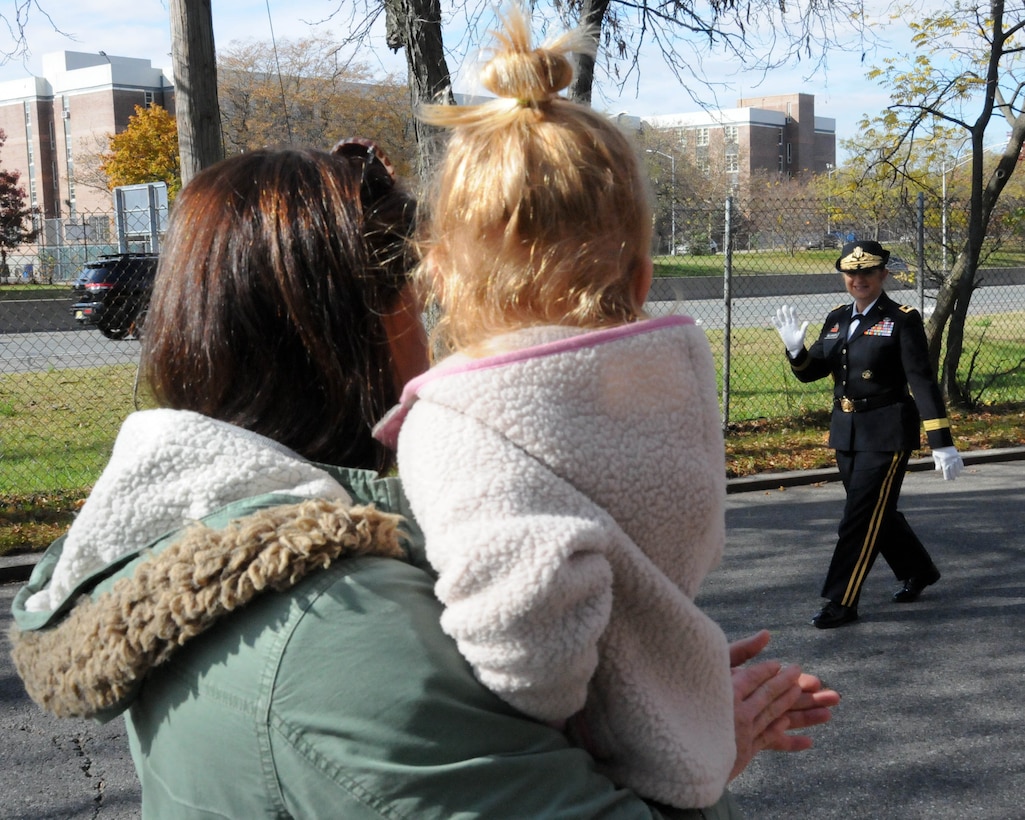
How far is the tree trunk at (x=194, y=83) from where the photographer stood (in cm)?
475

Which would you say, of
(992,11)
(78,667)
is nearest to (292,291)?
(78,667)

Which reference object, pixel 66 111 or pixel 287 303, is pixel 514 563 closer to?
pixel 287 303

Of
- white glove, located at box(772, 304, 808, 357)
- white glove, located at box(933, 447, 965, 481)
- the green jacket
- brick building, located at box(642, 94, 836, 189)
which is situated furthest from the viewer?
brick building, located at box(642, 94, 836, 189)

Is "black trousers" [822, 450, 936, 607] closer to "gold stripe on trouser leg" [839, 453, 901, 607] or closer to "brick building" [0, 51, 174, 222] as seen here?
"gold stripe on trouser leg" [839, 453, 901, 607]

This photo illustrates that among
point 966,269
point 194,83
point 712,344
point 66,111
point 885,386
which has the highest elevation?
point 66,111

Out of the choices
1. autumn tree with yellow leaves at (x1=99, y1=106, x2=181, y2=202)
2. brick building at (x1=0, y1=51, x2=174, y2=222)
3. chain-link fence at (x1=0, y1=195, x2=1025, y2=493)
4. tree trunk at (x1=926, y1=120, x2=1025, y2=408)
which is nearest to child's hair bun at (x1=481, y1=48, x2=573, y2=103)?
chain-link fence at (x1=0, y1=195, x2=1025, y2=493)

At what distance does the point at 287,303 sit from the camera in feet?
3.87

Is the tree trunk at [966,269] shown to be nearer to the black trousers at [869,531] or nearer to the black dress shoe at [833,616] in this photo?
the black trousers at [869,531]

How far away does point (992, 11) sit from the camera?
1106 cm

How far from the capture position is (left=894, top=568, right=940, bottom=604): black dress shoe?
5.66m

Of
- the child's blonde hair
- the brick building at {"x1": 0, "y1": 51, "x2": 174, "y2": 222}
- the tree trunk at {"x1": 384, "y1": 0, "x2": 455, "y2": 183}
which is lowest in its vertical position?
the child's blonde hair

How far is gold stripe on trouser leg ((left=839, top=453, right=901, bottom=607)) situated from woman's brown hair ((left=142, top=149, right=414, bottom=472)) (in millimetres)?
4557

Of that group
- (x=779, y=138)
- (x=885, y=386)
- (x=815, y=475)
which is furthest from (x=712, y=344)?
(x=779, y=138)

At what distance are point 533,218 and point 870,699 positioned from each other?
386 cm
